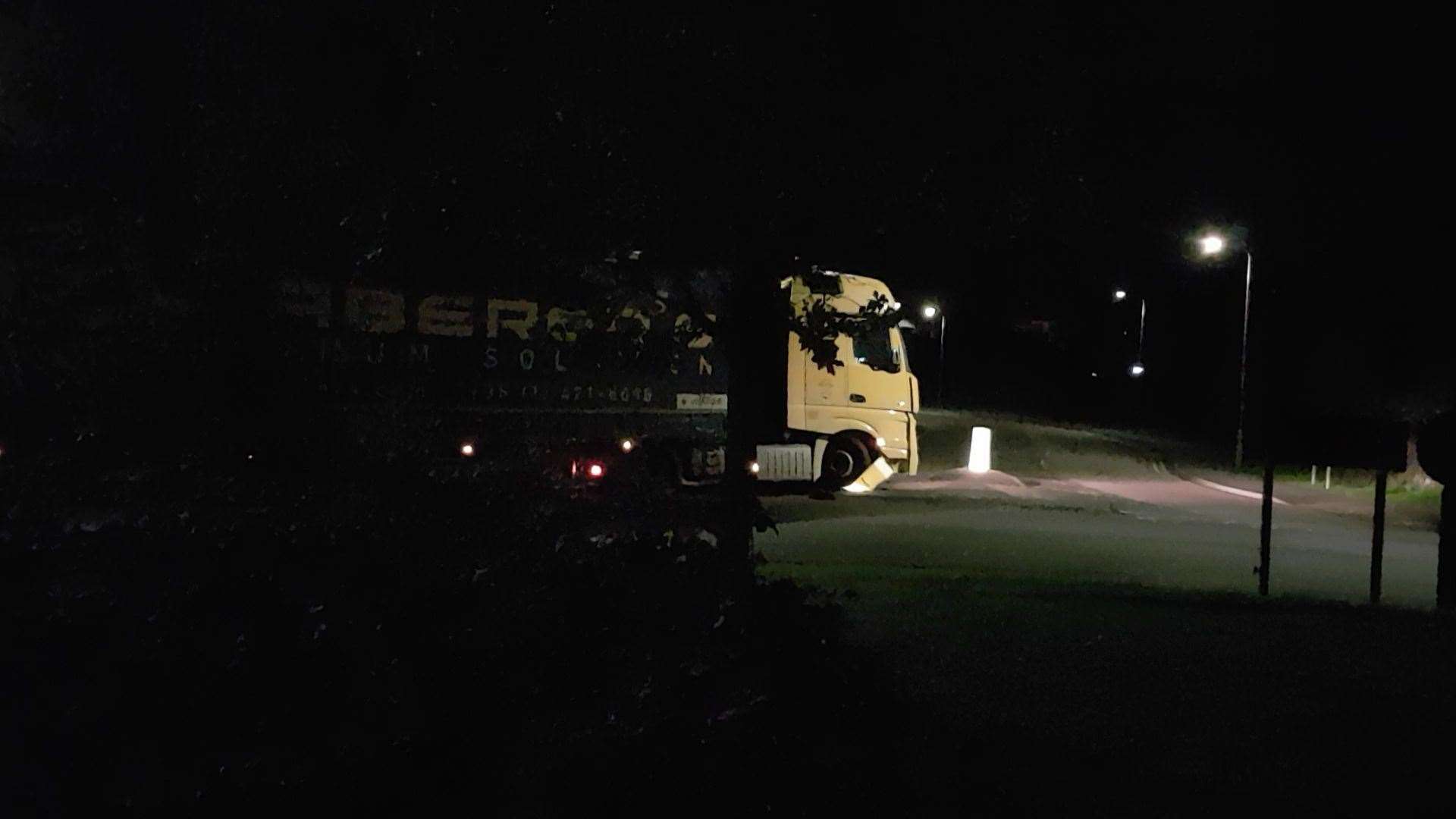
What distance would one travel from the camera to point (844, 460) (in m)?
19.8

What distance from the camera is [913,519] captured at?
54.4ft

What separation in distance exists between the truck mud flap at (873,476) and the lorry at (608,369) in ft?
0.14

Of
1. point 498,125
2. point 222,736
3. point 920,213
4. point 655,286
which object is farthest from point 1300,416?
point 222,736

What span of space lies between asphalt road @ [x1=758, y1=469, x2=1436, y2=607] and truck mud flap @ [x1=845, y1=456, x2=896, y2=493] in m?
0.24

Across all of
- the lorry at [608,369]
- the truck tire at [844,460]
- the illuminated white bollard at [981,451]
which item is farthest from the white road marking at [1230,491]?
the lorry at [608,369]

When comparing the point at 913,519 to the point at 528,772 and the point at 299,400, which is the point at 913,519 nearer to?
the point at 299,400

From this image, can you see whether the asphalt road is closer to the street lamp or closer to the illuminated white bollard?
the illuminated white bollard

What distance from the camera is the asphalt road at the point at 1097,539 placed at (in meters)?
12.5

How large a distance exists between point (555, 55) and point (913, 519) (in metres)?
11.9

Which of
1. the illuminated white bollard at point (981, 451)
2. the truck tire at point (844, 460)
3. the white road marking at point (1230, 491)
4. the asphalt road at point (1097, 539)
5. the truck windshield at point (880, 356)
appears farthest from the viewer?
the illuminated white bollard at point (981, 451)

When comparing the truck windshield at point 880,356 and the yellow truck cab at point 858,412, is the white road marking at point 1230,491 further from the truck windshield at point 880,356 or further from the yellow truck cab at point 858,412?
the truck windshield at point 880,356

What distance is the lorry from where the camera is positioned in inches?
231

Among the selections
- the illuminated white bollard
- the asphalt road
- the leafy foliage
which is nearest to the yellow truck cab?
the asphalt road

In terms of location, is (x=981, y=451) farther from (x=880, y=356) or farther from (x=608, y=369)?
(x=608, y=369)
